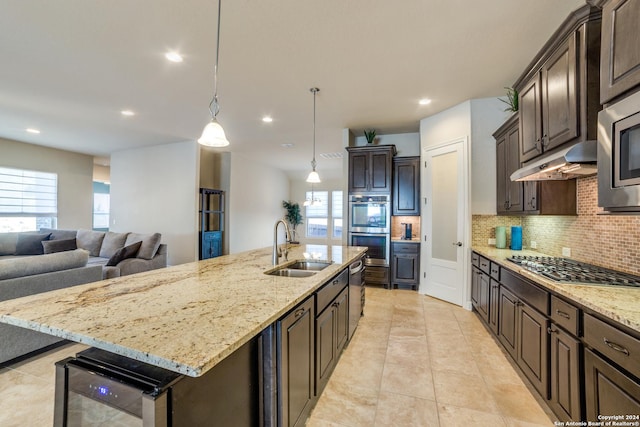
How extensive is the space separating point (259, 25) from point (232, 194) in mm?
5142

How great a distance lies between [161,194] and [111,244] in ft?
5.38

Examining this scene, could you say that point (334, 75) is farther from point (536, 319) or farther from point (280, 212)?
point (280, 212)

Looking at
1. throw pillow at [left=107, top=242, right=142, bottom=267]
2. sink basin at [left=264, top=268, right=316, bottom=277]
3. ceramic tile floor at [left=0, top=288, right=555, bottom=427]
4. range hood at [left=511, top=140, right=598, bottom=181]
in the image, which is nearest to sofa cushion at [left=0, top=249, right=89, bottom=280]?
ceramic tile floor at [left=0, top=288, right=555, bottom=427]

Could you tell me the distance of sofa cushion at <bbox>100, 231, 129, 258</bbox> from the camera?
490 cm

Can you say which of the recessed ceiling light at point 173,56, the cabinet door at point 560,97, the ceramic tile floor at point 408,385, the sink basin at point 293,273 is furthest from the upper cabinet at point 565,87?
the recessed ceiling light at point 173,56

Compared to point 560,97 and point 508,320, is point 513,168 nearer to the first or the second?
point 560,97

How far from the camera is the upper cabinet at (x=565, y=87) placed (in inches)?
67.0

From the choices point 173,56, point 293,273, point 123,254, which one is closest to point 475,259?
point 293,273

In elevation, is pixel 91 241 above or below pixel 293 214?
below

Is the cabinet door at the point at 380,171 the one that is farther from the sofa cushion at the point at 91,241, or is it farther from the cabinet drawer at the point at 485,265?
the sofa cushion at the point at 91,241

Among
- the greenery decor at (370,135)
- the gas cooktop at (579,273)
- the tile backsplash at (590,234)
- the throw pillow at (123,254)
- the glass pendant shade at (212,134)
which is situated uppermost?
the greenery decor at (370,135)

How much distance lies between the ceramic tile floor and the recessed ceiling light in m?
3.07

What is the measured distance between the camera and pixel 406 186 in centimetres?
480

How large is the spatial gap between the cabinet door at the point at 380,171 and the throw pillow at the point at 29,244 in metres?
6.33
